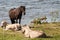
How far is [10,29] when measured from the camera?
17.4m

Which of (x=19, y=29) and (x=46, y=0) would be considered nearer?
(x=19, y=29)

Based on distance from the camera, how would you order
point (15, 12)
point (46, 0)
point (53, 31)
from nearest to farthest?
point (53, 31), point (15, 12), point (46, 0)

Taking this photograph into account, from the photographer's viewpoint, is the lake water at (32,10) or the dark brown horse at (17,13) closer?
the dark brown horse at (17,13)

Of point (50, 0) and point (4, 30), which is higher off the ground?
point (4, 30)

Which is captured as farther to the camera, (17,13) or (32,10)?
(32,10)

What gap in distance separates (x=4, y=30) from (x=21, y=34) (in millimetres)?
1674

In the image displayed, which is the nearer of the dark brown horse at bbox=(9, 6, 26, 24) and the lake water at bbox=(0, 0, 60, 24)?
the dark brown horse at bbox=(9, 6, 26, 24)

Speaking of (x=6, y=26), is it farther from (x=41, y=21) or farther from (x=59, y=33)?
(x=41, y=21)

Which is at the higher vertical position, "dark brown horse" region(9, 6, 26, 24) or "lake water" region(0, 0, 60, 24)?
"dark brown horse" region(9, 6, 26, 24)

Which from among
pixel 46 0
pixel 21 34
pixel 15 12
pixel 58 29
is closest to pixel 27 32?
pixel 21 34

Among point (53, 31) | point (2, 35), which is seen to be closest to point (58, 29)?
point (53, 31)

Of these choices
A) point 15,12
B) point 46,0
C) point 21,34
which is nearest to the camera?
point 21,34

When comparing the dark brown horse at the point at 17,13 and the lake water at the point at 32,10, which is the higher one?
the dark brown horse at the point at 17,13

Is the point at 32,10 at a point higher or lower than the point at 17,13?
lower
